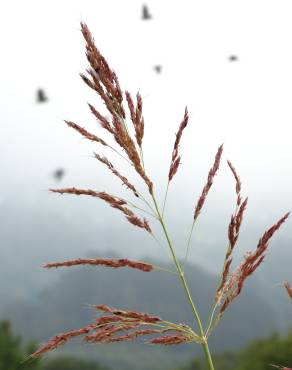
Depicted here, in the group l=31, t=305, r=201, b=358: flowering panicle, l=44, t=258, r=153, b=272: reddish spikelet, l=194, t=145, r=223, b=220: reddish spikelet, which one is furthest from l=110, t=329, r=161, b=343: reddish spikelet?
l=194, t=145, r=223, b=220: reddish spikelet

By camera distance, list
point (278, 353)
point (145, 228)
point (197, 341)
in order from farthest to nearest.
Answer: point (278, 353) < point (145, 228) < point (197, 341)

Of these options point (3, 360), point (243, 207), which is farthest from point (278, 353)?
point (243, 207)

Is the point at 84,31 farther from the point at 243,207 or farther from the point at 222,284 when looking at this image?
the point at 222,284

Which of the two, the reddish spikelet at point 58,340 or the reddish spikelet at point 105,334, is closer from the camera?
the reddish spikelet at point 58,340

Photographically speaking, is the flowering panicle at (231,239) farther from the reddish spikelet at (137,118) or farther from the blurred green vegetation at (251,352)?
the blurred green vegetation at (251,352)

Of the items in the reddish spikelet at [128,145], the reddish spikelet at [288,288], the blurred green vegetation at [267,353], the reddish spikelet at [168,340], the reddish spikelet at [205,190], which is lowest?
the blurred green vegetation at [267,353]

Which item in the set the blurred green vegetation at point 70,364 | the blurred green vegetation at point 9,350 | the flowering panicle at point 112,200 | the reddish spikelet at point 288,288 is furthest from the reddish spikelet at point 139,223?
the blurred green vegetation at point 70,364

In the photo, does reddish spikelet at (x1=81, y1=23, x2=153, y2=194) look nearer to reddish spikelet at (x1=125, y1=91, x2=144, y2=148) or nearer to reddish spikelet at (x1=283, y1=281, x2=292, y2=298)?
reddish spikelet at (x1=125, y1=91, x2=144, y2=148)

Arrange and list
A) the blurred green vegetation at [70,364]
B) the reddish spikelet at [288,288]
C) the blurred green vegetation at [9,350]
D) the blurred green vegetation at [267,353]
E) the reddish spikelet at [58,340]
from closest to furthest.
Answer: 1. the reddish spikelet at [58,340]
2. the reddish spikelet at [288,288]
3. the blurred green vegetation at [267,353]
4. the blurred green vegetation at [9,350]
5. the blurred green vegetation at [70,364]

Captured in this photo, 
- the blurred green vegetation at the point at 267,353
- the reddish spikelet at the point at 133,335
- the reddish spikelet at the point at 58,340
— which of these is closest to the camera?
the reddish spikelet at the point at 58,340
